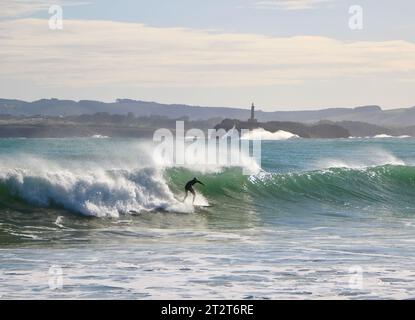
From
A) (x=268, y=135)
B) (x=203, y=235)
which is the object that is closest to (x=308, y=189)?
(x=203, y=235)

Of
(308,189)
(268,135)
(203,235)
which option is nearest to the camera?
(203,235)

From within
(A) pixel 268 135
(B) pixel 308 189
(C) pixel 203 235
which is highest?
(A) pixel 268 135

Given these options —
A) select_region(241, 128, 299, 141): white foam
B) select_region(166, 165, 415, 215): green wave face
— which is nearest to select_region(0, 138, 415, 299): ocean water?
select_region(166, 165, 415, 215): green wave face

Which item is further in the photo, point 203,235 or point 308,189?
point 308,189

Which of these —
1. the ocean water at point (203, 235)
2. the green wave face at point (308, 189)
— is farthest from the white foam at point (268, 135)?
the ocean water at point (203, 235)

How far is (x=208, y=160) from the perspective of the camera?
104 ft

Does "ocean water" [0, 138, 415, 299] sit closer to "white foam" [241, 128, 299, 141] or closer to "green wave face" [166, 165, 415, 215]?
"green wave face" [166, 165, 415, 215]

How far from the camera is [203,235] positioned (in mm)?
17625

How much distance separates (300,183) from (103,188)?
28.9 feet

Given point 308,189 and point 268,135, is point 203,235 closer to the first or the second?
point 308,189

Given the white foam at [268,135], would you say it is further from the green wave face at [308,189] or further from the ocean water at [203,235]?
the ocean water at [203,235]

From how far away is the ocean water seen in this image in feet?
38.9
